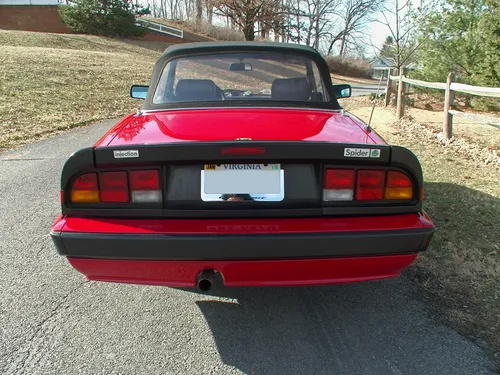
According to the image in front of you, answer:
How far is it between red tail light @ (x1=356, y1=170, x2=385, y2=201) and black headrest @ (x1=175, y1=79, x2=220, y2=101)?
4.89ft

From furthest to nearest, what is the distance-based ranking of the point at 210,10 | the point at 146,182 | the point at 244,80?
the point at 210,10, the point at 244,80, the point at 146,182

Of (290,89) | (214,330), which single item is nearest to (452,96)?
(290,89)

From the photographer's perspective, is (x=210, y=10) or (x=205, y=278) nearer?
(x=205, y=278)

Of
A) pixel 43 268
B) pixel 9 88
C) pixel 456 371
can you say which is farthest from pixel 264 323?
pixel 9 88

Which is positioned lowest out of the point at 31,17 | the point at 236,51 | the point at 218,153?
the point at 218,153

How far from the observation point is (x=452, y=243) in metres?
3.22

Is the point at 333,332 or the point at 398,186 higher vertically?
the point at 398,186

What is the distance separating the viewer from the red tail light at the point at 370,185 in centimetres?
200

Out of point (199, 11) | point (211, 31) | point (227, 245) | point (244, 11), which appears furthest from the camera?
point (199, 11)

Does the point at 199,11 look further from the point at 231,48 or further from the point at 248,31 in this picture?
the point at 231,48

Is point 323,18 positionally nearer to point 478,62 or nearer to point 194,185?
point 478,62

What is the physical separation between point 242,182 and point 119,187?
0.63 metres

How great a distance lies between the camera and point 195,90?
3.02 meters

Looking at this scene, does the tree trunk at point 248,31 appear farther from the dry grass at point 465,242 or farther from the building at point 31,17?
the dry grass at point 465,242
